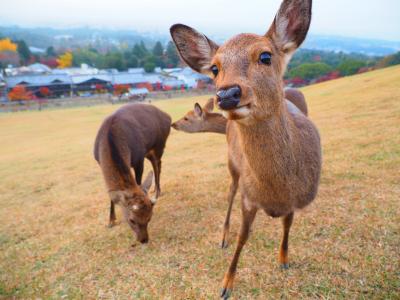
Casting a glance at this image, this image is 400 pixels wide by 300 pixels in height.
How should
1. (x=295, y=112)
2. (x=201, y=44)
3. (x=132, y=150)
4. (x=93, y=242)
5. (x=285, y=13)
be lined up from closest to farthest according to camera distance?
(x=285, y=13) → (x=201, y=44) → (x=295, y=112) → (x=93, y=242) → (x=132, y=150)

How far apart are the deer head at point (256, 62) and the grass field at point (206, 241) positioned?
1865 mm

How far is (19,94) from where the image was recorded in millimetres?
48688

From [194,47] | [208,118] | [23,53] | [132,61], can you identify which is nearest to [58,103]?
[132,61]

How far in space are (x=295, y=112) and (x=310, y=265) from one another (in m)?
2.00

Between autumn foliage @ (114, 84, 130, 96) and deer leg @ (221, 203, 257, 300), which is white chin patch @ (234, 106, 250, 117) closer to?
deer leg @ (221, 203, 257, 300)

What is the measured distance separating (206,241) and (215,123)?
9.08 feet

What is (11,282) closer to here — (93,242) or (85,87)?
(93,242)

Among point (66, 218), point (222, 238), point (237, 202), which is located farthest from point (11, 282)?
point (237, 202)

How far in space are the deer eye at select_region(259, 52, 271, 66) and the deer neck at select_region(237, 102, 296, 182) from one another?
485 millimetres

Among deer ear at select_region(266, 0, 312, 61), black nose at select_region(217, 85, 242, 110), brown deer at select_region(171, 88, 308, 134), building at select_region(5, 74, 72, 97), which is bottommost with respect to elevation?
building at select_region(5, 74, 72, 97)

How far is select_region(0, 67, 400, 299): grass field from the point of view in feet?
11.8

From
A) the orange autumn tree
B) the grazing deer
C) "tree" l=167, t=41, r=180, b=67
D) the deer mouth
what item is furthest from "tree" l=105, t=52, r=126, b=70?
the deer mouth

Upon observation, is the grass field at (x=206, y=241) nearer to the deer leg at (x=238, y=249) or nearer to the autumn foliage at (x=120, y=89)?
the deer leg at (x=238, y=249)

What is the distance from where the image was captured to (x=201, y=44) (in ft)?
9.75
